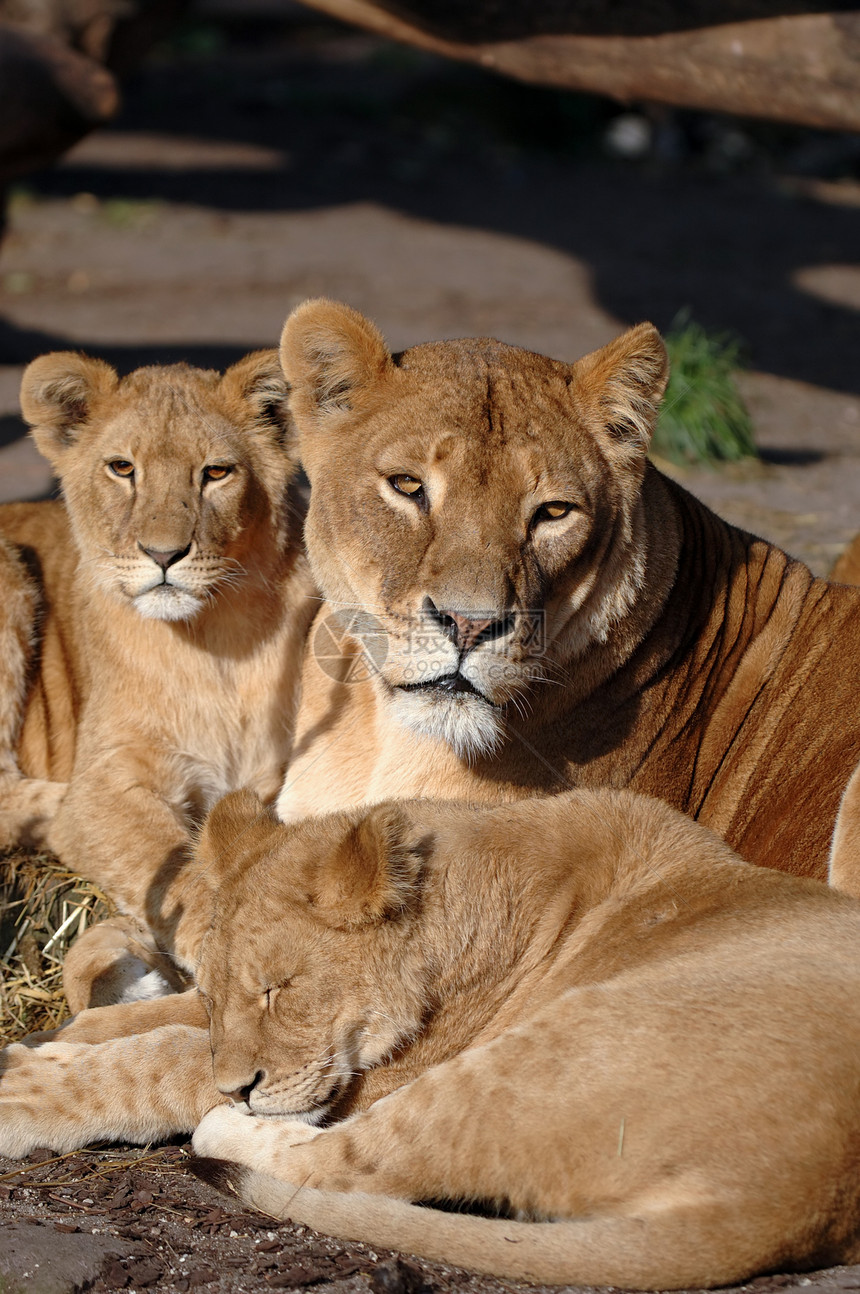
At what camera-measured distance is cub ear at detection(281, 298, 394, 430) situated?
3.84m

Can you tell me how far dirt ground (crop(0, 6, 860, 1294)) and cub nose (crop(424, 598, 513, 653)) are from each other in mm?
1314

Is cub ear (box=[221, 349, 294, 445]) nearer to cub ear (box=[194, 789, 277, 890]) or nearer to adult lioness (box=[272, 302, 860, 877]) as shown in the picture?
adult lioness (box=[272, 302, 860, 877])

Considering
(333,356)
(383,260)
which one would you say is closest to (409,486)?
(333,356)

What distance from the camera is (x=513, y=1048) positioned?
3094 mm

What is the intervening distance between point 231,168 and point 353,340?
44.8 feet

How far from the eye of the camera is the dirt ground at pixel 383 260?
3188 millimetres

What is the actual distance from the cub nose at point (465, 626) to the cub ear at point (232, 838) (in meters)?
0.66

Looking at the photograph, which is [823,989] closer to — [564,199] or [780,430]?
[780,430]

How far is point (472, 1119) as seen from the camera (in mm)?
3012

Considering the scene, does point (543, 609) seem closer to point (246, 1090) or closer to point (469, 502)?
point (469, 502)

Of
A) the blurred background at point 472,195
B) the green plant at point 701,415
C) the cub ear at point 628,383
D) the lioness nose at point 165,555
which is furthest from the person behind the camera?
the green plant at point 701,415

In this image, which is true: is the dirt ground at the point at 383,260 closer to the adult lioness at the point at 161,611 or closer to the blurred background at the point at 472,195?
the blurred background at the point at 472,195

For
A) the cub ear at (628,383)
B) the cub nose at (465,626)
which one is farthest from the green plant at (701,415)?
the cub nose at (465,626)

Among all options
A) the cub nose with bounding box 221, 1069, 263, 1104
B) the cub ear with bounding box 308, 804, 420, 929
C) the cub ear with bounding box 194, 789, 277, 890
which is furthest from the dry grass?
the cub ear with bounding box 308, 804, 420, 929
